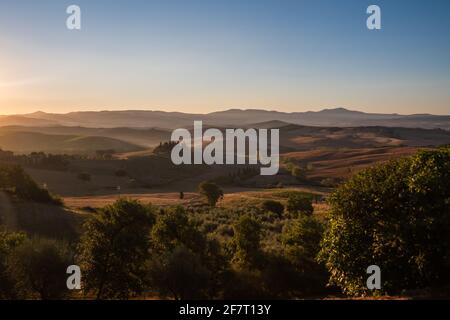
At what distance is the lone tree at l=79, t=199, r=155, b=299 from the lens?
2498 centimetres

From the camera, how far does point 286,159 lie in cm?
17100

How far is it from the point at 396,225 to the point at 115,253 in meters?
15.9

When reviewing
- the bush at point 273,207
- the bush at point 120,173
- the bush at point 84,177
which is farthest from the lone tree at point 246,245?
the bush at point 120,173

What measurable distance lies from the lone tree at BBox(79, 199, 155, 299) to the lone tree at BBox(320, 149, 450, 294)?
11.3 m

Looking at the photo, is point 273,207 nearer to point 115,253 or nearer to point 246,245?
point 246,245

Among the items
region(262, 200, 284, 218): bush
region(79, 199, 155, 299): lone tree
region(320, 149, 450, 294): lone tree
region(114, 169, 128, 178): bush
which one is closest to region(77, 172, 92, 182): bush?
region(114, 169, 128, 178): bush

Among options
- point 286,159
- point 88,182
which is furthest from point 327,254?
point 286,159

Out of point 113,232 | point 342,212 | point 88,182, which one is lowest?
point 88,182

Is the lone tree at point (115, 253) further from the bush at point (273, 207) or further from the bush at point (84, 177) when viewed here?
the bush at point (84, 177)

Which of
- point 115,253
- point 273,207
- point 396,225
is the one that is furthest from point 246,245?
point 273,207

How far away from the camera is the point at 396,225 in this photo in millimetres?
21000

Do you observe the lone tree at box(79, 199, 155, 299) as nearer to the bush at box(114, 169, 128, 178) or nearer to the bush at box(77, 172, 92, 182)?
the bush at box(77, 172, 92, 182)
